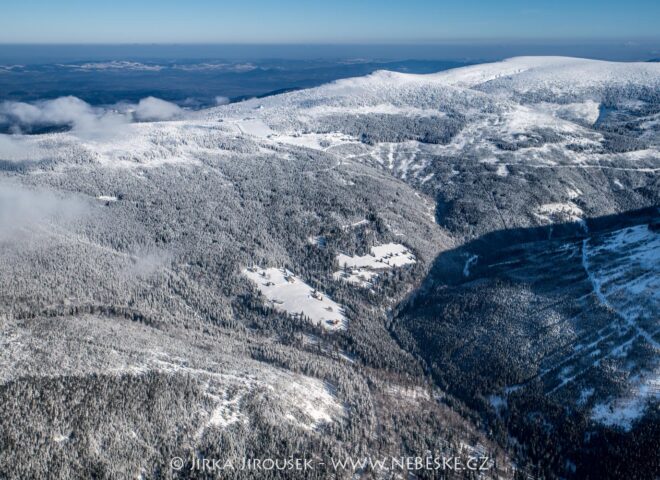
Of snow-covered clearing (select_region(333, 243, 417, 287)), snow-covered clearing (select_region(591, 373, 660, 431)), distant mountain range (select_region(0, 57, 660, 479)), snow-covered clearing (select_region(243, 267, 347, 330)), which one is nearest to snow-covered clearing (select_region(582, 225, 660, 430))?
snow-covered clearing (select_region(591, 373, 660, 431))

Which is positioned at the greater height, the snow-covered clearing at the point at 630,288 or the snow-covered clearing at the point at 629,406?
the snow-covered clearing at the point at 630,288

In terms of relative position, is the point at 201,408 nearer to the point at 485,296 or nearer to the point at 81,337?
the point at 81,337

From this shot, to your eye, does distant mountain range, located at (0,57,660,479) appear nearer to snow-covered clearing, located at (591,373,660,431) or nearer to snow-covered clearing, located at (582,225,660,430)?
snow-covered clearing, located at (591,373,660,431)

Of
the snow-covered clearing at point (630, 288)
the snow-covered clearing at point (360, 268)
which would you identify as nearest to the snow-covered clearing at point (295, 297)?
the snow-covered clearing at point (360, 268)

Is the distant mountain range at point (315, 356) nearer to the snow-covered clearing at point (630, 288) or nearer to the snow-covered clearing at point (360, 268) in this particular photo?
the snow-covered clearing at point (630, 288)

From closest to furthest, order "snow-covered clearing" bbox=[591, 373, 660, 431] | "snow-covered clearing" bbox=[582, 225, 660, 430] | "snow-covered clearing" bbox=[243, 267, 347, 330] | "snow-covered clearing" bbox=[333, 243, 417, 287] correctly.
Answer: "snow-covered clearing" bbox=[591, 373, 660, 431], "snow-covered clearing" bbox=[582, 225, 660, 430], "snow-covered clearing" bbox=[243, 267, 347, 330], "snow-covered clearing" bbox=[333, 243, 417, 287]

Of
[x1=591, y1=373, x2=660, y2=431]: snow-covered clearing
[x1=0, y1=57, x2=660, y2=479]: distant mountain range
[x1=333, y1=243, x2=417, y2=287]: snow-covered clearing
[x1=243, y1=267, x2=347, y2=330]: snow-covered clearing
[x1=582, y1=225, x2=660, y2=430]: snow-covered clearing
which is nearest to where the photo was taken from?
[x1=0, y1=57, x2=660, y2=479]: distant mountain range

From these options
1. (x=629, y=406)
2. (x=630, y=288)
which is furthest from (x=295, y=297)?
(x=630, y=288)

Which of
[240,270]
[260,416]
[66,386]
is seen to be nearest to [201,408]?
[260,416]

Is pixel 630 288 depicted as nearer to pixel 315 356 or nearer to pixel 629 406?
pixel 629 406
